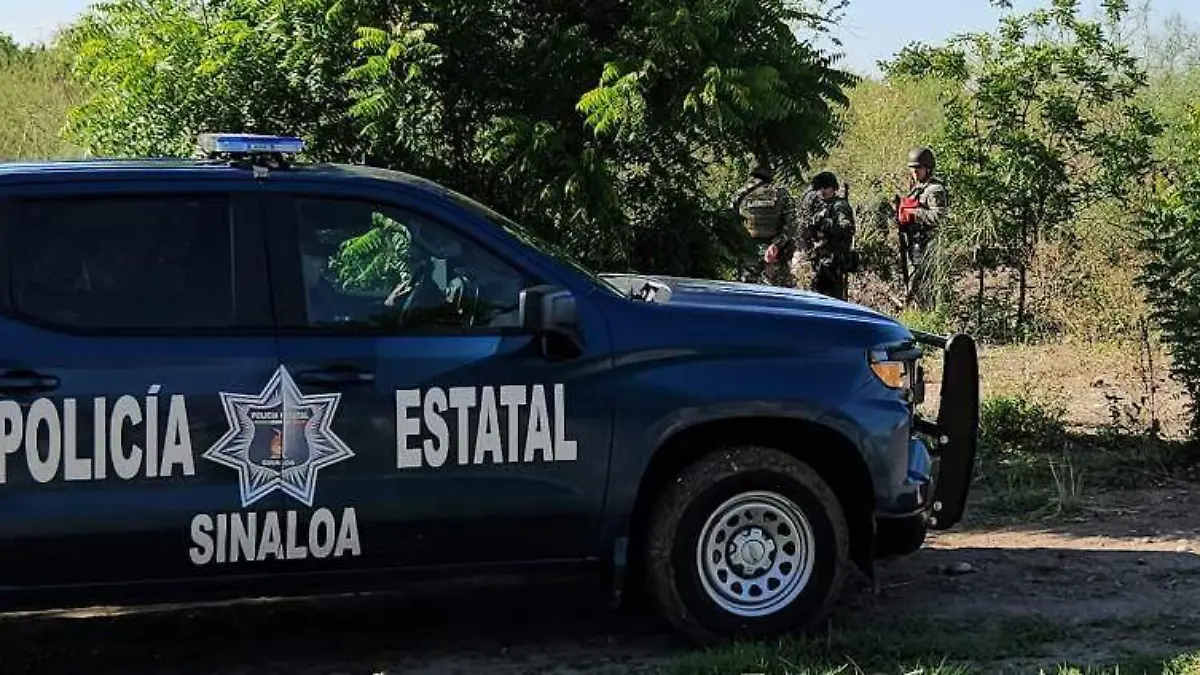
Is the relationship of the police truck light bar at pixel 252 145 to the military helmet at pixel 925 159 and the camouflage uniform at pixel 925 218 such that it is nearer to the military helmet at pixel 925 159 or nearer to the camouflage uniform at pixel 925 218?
the camouflage uniform at pixel 925 218

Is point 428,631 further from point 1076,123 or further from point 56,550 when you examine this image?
point 1076,123

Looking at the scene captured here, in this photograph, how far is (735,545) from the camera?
18.0ft

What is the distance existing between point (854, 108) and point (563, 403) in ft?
58.5

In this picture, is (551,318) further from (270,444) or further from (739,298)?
(270,444)

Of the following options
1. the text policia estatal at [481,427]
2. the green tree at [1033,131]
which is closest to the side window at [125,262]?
the text policia estatal at [481,427]

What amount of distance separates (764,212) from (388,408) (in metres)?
6.75

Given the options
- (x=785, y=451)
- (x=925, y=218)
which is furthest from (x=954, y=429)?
(x=925, y=218)

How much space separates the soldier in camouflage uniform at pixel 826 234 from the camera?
35.2 feet

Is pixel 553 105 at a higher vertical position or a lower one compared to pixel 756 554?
higher

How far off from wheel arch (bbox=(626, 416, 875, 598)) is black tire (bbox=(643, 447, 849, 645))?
0.20 feet

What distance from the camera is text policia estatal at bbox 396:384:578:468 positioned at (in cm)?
511

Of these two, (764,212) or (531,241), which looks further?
(764,212)

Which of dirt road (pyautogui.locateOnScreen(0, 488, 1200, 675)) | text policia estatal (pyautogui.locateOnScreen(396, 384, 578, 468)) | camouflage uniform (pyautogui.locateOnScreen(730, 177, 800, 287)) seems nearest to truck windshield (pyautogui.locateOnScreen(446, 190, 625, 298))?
text policia estatal (pyautogui.locateOnScreen(396, 384, 578, 468))

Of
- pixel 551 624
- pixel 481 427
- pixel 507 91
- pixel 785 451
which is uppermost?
pixel 507 91
